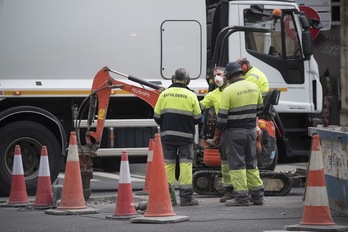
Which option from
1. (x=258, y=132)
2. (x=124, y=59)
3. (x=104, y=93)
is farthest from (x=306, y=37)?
(x=104, y=93)

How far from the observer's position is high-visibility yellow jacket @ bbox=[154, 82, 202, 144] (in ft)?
46.6

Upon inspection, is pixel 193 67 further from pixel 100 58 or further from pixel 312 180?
pixel 312 180

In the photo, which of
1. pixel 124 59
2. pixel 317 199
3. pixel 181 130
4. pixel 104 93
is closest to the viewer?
pixel 317 199

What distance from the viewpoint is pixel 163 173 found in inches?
470

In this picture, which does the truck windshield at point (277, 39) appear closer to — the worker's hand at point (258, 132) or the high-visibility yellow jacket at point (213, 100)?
the high-visibility yellow jacket at point (213, 100)

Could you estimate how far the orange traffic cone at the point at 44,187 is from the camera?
44.2 ft

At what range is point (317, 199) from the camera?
1074 centimetres

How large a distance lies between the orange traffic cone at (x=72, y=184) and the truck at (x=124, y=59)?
3.39 metres

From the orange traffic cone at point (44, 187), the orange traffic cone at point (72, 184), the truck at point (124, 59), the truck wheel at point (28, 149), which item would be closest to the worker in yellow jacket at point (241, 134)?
the orange traffic cone at point (72, 184)

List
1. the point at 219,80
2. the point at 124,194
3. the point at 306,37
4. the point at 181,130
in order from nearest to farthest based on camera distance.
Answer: the point at 124,194 < the point at 181,130 < the point at 219,80 < the point at 306,37

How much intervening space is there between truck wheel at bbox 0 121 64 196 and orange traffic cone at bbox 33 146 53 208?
258 centimetres

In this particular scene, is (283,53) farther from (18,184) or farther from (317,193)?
(317,193)

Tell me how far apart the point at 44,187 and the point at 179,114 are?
2.07 m

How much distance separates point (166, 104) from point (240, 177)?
1.40 meters
